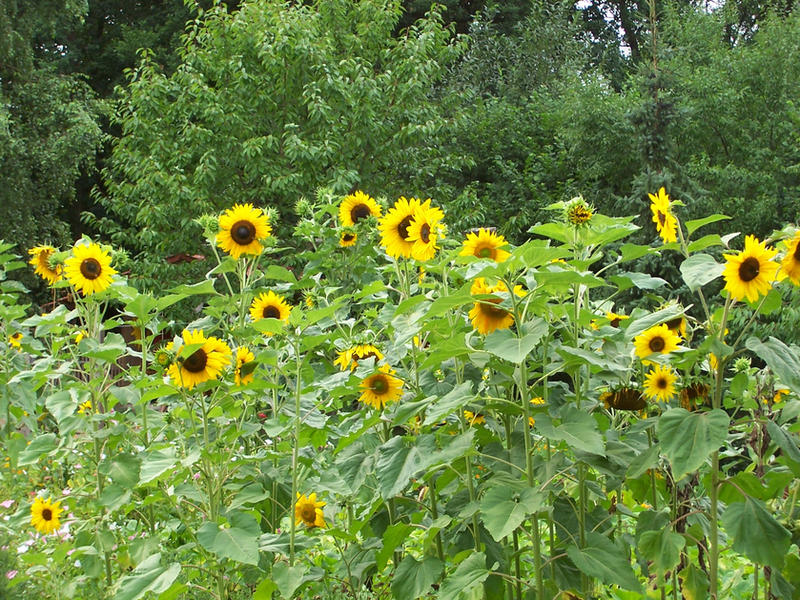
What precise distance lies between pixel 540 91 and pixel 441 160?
3051 millimetres

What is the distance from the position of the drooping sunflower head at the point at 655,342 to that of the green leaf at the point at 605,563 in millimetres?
395

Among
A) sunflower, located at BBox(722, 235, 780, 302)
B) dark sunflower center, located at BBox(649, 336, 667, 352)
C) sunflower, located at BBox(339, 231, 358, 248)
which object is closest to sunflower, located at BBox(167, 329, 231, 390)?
dark sunflower center, located at BBox(649, 336, 667, 352)

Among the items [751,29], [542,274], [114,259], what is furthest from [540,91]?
[542,274]

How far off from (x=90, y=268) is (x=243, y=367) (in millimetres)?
651

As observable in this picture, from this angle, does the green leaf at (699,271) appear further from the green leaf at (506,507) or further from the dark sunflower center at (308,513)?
the dark sunflower center at (308,513)

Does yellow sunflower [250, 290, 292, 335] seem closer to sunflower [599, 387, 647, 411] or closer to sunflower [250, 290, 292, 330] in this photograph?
sunflower [250, 290, 292, 330]

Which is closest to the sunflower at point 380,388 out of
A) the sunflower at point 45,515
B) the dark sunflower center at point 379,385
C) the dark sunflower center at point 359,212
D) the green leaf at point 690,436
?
the dark sunflower center at point 379,385

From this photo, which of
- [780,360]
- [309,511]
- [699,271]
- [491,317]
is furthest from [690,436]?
[309,511]

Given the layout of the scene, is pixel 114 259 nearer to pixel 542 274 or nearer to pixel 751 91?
pixel 542 274

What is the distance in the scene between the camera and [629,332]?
5.18 ft

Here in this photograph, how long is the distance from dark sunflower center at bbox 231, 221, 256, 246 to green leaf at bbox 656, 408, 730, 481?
1.22 m

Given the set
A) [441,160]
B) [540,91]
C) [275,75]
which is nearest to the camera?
[275,75]

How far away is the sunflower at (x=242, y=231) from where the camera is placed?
7.32ft

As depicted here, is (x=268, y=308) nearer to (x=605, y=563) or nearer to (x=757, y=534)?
Result: (x=605, y=563)
